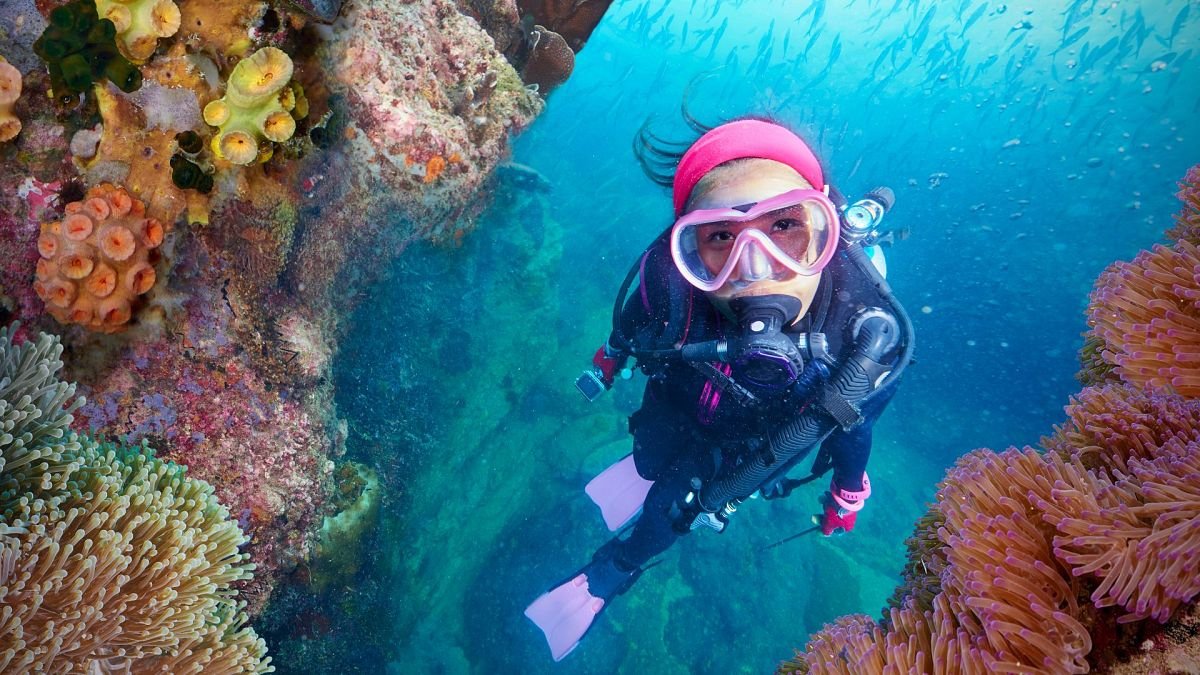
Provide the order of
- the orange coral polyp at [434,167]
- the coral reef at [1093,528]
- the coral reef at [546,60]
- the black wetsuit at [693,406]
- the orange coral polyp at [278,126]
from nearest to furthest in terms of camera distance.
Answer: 1. the coral reef at [1093,528]
2. the orange coral polyp at [278,126]
3. the black wetsuit at [693,406]
4. the orange coral polyp at [434,167]
5. the coral reef at [546,60]

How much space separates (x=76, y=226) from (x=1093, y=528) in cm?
375

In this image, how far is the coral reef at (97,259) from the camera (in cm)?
222

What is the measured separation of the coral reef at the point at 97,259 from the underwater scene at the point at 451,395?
0.7 inches

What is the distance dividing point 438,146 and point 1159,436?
3.86 meters

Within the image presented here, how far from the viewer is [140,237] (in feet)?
7.86

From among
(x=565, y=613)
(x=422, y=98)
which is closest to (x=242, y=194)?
(x=422, y=98)

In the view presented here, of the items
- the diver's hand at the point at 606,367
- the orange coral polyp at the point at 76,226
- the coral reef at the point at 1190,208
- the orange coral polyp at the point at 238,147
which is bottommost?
the diver's hand at the point at 606,367

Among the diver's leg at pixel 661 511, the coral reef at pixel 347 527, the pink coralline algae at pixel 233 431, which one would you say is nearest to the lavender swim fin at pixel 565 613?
the diver's leg at pixel 661 511

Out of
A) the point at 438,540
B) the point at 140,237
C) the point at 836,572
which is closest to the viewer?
the point at 140,237

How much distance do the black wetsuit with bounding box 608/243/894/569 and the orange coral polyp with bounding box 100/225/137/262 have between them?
116 inches

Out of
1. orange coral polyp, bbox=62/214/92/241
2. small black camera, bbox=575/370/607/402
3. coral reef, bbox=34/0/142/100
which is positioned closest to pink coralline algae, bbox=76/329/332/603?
orange coral polyp, bbox=62/214/92/241

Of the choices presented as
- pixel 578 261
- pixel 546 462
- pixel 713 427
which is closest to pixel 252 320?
pixel 713 427

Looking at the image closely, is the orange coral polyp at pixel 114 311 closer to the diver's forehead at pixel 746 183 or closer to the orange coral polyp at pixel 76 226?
the orange coral polyp at pixel 76 226

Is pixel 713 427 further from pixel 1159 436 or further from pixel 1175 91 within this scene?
pixel 1175 91
